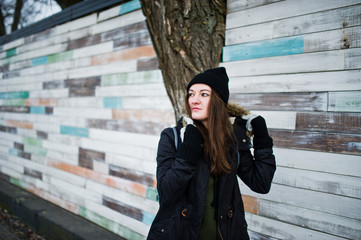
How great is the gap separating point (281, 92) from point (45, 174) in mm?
4001

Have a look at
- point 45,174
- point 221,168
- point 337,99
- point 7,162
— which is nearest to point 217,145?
point 221,168

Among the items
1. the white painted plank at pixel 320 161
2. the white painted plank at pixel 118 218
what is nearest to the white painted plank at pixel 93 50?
the white painted plank at pixel 118 218

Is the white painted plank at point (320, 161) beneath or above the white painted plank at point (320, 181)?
above

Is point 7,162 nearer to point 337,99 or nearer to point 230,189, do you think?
point 230,189

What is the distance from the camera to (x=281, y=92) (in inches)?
82.0

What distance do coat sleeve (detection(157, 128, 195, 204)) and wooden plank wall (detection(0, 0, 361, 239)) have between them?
104cm

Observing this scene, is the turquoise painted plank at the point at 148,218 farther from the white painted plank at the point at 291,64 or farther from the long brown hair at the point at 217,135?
the white painted plank at the point at 291,64

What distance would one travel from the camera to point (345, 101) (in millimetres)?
1809

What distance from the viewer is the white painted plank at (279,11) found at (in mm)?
1889

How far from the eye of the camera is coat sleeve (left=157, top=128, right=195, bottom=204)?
137 centimetres

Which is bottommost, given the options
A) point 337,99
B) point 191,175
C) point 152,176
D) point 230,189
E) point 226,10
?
point 152,176

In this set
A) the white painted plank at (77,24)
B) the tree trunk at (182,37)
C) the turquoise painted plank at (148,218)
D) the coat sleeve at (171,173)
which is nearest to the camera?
the coat sleeve at (171,173)

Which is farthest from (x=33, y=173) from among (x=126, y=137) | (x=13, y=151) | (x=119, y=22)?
(x=119, y=22)

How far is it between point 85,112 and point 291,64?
2.79 m
